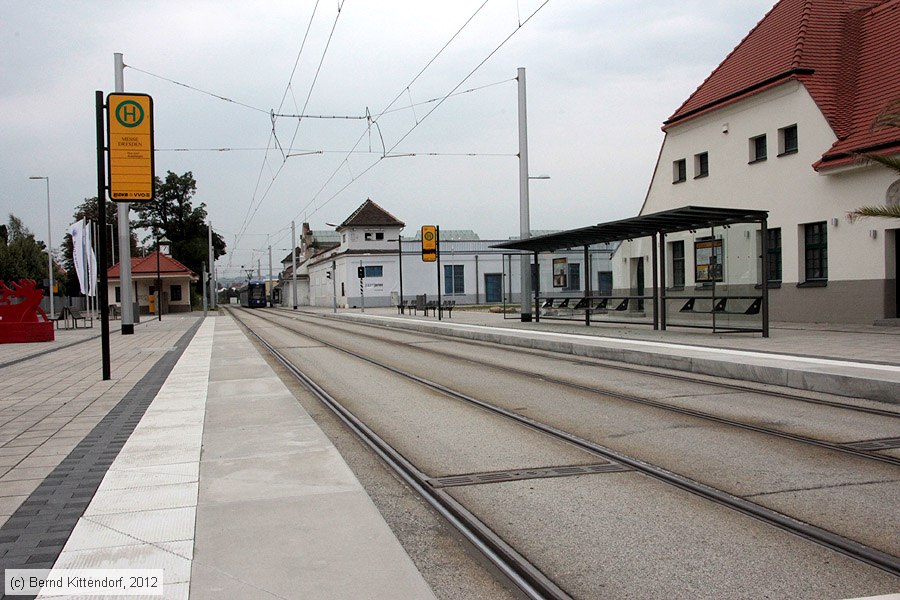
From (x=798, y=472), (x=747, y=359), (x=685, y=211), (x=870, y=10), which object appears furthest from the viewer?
(x=870, y=10)

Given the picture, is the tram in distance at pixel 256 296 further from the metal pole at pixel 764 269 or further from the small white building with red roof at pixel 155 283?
the metal pole at pixel 764 269

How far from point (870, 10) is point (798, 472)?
26.6 m

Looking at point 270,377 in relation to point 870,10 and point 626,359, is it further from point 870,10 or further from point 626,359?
point 870,10

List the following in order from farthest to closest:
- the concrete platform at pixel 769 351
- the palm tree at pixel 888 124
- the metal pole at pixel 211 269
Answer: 1. the metal pole at pixel 211 269
2. the palm tree at pixel 888 124
3. the concrete platform at pixel 769 351

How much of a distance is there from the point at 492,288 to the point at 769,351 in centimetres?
5353

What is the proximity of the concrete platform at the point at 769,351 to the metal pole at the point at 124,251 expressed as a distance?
13.1m

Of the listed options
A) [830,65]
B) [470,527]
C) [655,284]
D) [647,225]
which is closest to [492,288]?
[830,65]

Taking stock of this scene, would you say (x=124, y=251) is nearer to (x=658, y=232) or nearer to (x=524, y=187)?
(x=524, y=187)

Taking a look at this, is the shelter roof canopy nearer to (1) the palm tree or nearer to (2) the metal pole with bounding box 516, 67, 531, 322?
(2) the metal pole with bounding box 516, 67, 531, 322

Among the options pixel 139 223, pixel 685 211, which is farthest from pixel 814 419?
pixel 139 223

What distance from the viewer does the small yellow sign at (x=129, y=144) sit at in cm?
1329

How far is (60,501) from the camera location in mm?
5523

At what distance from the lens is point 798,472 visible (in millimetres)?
6137

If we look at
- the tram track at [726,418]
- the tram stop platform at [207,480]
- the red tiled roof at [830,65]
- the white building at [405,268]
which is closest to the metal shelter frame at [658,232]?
the tram stop platform at [207,480]
